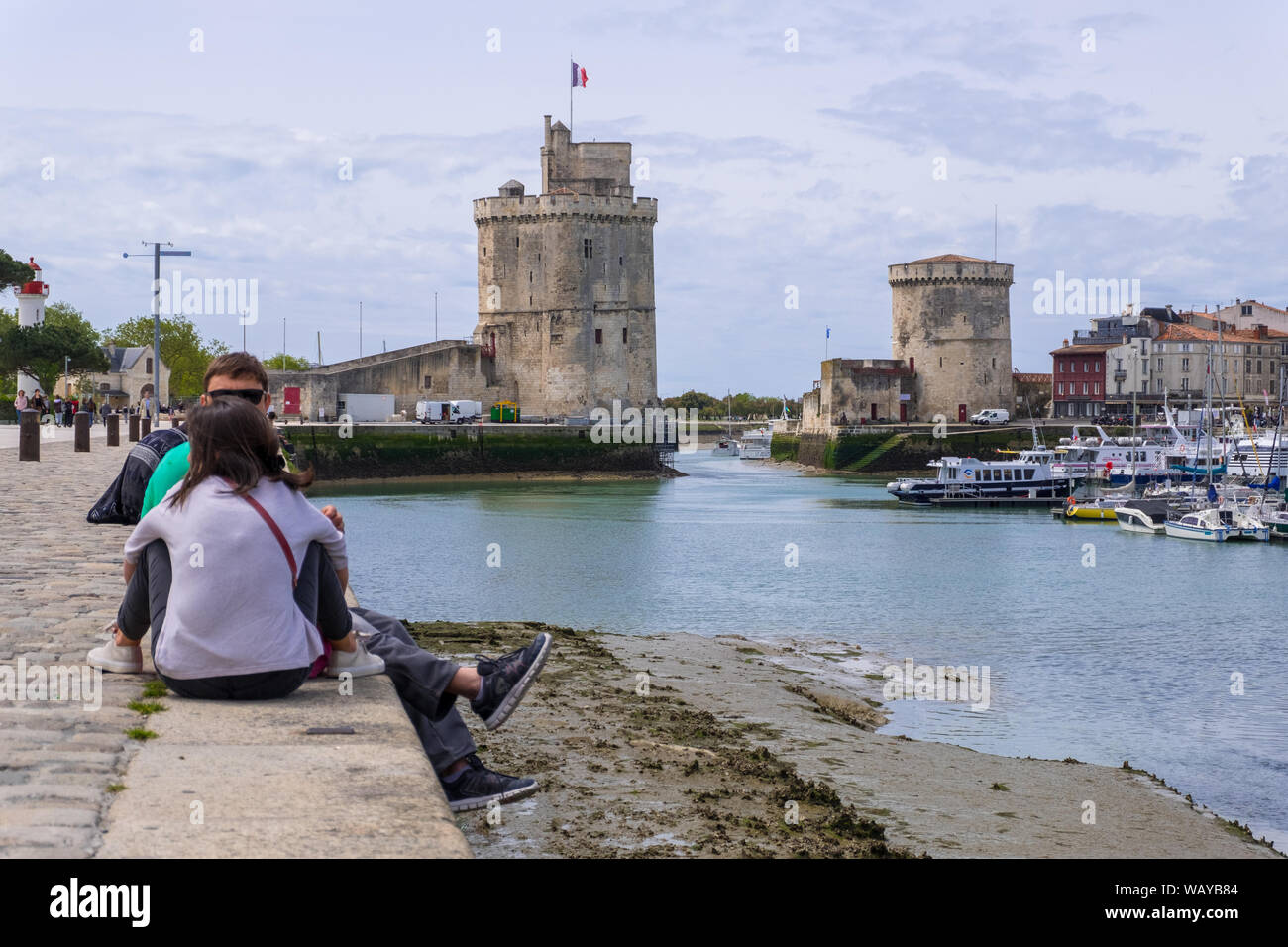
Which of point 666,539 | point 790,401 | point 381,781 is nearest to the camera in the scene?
point 381,781

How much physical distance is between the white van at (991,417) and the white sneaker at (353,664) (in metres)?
72.3

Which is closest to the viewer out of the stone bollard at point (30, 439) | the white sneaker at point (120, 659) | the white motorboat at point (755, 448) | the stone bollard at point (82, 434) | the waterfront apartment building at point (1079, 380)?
the white sneaker at point (120, 659)

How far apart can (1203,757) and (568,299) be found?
189 feet

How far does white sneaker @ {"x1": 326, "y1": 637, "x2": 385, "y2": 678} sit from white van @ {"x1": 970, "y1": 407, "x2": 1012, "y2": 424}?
72.3m

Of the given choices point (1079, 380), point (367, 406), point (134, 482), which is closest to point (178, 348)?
point (367, 406)

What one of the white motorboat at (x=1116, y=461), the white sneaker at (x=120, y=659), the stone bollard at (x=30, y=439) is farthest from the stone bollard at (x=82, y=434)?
the white motorboat at (x=1116, y=461)

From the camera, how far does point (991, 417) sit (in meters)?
76.2

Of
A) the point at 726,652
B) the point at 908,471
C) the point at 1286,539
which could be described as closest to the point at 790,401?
the point at 908,471

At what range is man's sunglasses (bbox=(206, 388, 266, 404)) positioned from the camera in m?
5.80

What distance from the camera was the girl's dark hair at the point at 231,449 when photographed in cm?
525

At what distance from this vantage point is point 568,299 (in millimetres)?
68688

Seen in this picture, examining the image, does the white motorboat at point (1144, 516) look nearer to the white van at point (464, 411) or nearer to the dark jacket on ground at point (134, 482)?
the white van at point (464, 411)
